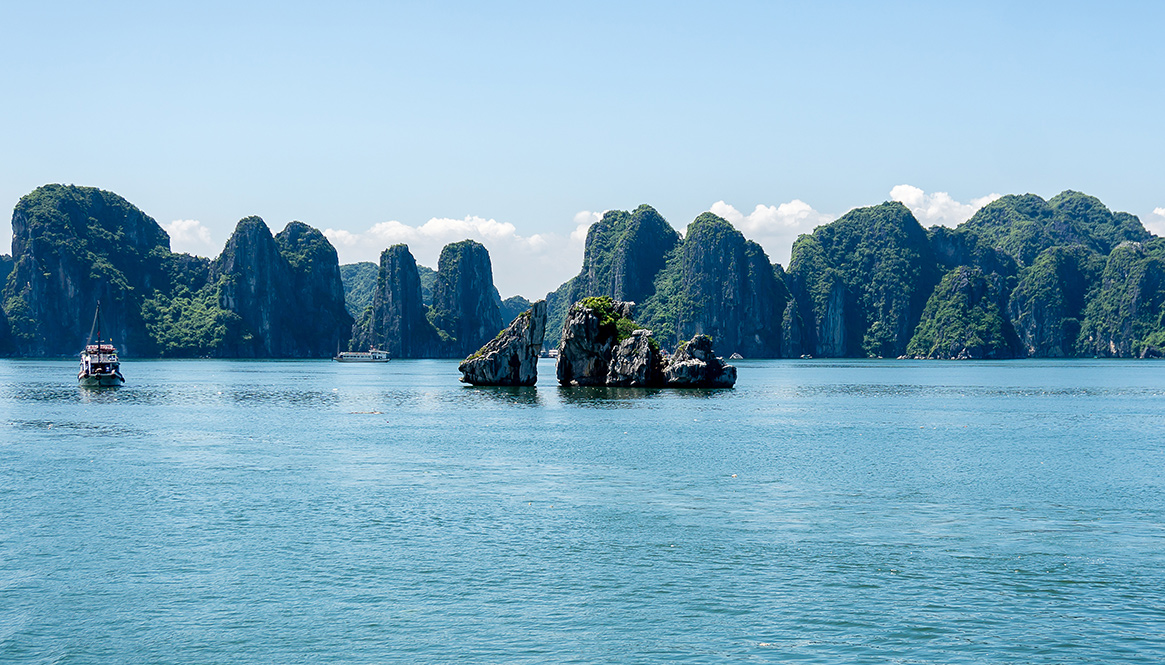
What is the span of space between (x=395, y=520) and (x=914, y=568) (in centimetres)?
1791

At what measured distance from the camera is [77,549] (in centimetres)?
3014

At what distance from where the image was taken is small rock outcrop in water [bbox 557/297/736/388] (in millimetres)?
131875

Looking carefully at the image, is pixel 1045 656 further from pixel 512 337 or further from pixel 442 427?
pixel 512 337

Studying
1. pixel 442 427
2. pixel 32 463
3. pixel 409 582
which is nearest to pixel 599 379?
pixel 442 427

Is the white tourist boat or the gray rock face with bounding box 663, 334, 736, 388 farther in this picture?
the gray rock face with bounding box 663, 334, 736, 388

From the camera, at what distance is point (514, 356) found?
5305 inches

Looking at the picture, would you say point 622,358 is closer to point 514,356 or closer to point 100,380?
point 514,356

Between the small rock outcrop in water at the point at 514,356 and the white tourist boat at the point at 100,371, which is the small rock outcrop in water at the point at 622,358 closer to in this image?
the small rock outcrop in water at the point at 514,356

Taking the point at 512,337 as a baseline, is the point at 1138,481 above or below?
below

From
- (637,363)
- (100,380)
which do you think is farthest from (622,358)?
(100,380)

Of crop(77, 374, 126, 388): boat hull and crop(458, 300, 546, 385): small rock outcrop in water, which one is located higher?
crop(458, 300, 546, 385): small rock outcrop in water

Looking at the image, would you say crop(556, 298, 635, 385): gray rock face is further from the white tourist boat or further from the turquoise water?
the turquoise water

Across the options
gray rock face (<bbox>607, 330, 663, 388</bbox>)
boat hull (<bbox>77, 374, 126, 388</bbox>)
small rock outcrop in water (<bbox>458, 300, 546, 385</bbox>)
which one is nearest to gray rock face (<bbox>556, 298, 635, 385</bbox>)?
gray rock face (<bbox>607, 330, 663, 388</bbox>)

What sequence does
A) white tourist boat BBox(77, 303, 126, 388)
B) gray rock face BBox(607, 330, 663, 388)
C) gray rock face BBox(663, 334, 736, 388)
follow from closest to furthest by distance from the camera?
gray rock face BBox(607, 330, 663, 388), white tourist boat BBox(77, 303, 126, 388), gray rock face BBox(663, 334, 736, 388)
